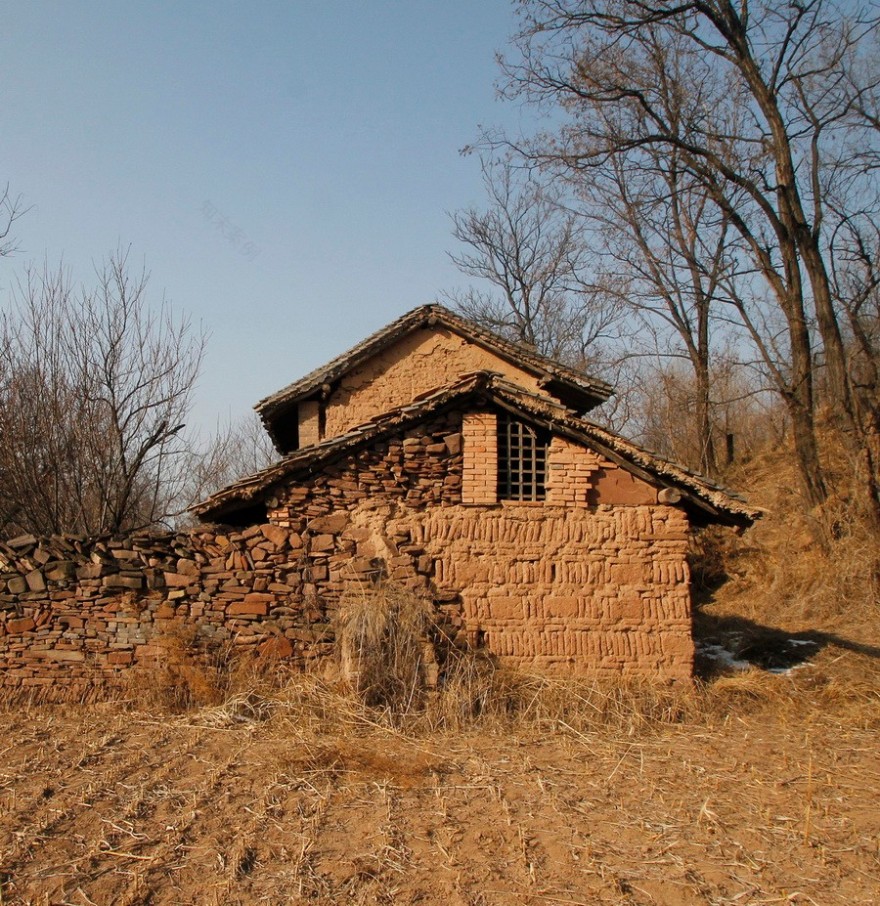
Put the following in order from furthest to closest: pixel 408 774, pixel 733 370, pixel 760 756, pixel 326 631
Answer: pixel 733 370 < pixel 326 631 < pixel 760 756 < pixel 408 774

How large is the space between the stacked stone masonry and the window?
0.91 ft

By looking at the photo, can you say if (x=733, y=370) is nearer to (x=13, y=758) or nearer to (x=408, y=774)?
(x=408, y=774)

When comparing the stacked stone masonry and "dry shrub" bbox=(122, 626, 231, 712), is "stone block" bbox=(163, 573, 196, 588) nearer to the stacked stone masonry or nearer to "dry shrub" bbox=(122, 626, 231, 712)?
the stacked stone masonry

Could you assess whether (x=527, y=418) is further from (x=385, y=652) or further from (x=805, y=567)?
(x=805, y=567)

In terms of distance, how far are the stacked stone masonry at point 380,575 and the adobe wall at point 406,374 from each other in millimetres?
3373

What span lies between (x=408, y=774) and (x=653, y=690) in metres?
3.74

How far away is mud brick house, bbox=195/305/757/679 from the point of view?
977 cm

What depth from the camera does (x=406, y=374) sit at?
1355cm

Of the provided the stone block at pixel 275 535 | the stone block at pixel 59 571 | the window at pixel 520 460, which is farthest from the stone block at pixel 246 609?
the window at pixel 520 460

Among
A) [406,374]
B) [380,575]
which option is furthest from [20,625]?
[406,374]

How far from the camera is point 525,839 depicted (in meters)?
5.81

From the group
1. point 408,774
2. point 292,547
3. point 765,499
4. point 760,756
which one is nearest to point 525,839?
point 408,774

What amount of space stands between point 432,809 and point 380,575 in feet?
12.1

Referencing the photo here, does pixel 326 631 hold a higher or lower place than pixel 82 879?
higher
